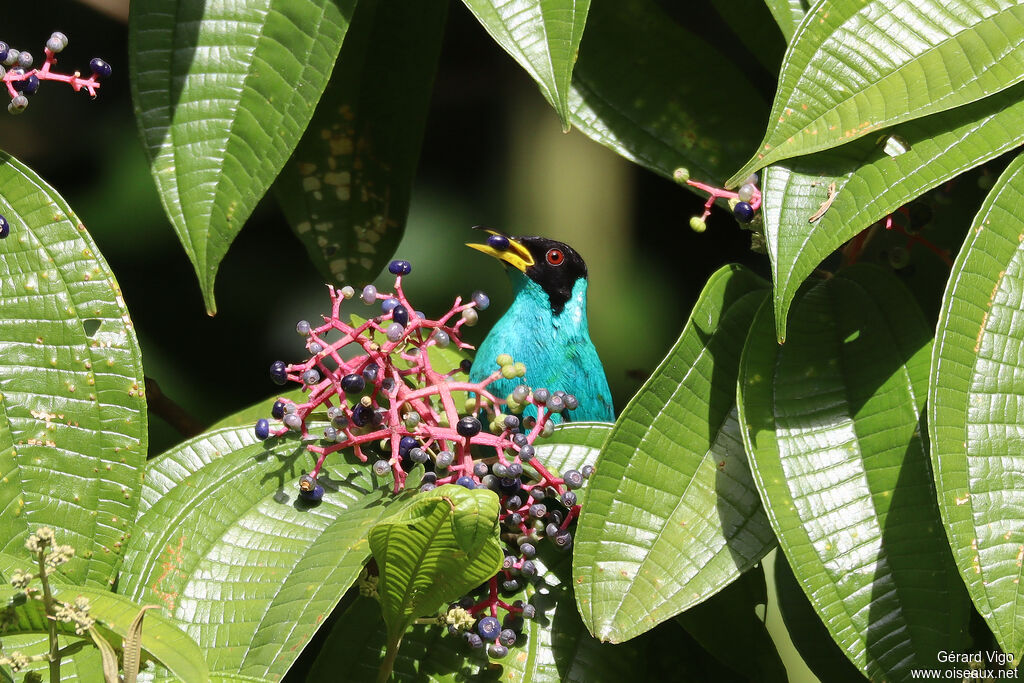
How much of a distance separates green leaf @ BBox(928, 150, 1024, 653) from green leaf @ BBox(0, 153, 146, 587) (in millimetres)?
788

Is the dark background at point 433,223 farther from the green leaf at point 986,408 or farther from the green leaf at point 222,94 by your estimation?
the green leaf at point 986,408

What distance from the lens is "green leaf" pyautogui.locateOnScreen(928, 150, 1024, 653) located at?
879mm

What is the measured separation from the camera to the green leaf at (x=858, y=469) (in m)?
0.97

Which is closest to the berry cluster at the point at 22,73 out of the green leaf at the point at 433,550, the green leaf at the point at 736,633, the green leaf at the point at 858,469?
the green leaf at the point at 433,550

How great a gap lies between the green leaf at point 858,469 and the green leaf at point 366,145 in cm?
64

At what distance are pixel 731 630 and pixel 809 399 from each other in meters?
0.30

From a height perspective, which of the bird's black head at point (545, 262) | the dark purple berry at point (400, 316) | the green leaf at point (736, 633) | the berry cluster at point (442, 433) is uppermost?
the bird's black head at point (545, 262)

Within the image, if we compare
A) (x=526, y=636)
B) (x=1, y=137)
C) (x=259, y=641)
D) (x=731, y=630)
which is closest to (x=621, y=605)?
(x=526, y=636)

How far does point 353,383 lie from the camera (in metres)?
1.04

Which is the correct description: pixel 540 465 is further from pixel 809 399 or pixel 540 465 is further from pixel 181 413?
pixel 181 413

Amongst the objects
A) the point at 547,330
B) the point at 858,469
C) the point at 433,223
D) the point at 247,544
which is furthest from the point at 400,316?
the point at 433,223

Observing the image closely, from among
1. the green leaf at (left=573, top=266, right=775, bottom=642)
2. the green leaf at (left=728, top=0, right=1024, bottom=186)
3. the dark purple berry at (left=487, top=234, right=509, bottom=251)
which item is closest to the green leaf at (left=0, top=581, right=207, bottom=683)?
the green leaf at (left=573, top=266, right=775, bottom=642)

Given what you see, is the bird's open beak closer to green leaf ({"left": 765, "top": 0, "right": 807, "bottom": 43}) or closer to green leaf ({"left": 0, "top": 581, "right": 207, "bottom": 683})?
green leaf ({"left": 765, "top": 0, "right": 807, "bottom": 43})

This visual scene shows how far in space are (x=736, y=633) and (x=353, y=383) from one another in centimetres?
54
